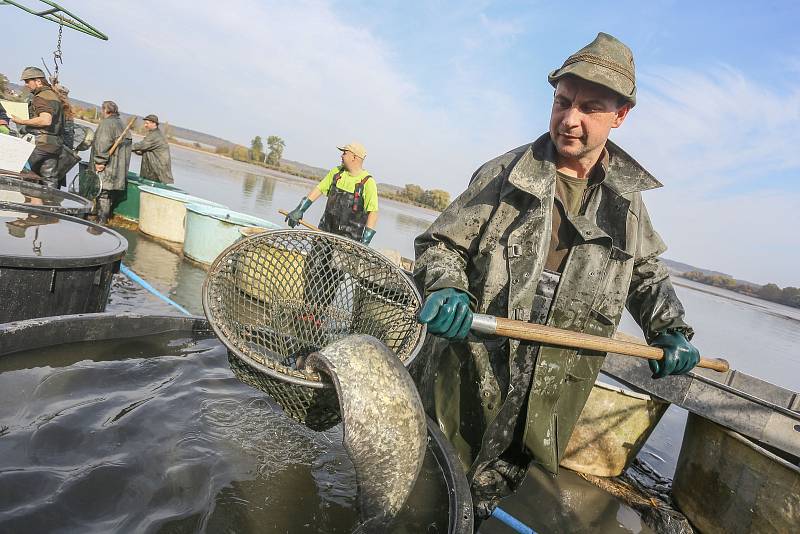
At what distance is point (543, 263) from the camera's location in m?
2.04

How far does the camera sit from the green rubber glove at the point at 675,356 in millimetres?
2246

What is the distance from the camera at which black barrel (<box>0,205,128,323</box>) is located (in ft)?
8.21

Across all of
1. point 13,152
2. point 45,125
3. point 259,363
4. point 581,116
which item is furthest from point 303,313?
point 45,125

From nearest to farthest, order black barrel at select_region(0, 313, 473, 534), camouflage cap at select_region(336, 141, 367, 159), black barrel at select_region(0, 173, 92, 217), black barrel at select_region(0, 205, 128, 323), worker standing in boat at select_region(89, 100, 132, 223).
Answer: black barrel at select_region(0, 313, 473, 534), black barrel at select_region(0, 205, 128, 323), black barrel at select_region(0, 173, 92, 217), camouflage cap at select_region(336, 141, 367, 159), worker standing in boat at select_region(89, 100, 132, 223)

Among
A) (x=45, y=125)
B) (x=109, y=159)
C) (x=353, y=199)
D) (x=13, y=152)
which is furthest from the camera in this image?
(x=109, y=159)

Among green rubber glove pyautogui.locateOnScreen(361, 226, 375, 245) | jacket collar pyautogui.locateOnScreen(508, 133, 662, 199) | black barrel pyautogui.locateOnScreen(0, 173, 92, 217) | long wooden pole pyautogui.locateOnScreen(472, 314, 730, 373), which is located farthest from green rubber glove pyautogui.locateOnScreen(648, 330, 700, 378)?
black barrel pyautogui.locateOnScreen(0, 173, 92, 217)

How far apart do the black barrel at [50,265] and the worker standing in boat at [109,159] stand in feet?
17.3

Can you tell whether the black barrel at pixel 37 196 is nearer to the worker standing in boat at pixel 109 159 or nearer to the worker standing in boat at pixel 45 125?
the worker standing in boat at pixel 45 125

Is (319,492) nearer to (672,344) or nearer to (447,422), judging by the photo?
(447,422)

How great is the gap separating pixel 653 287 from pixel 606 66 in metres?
1.23

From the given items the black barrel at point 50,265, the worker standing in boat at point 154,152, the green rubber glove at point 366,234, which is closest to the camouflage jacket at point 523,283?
the black barrel at point 50,265

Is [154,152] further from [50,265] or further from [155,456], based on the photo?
[155,456]

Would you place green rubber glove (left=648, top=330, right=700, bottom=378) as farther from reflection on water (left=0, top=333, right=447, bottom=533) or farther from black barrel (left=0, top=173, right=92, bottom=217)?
black barrel (left=0, top=173, right=92, bottom=217)

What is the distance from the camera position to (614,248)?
84.0 inches
